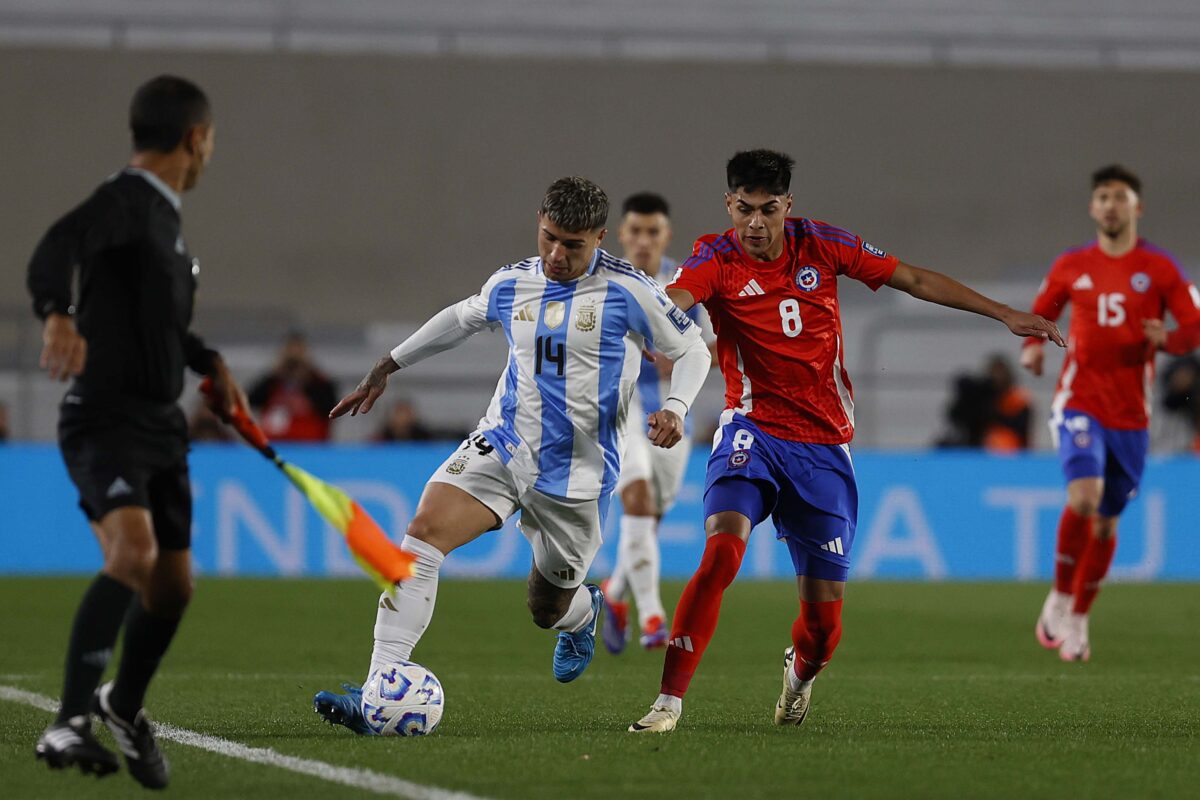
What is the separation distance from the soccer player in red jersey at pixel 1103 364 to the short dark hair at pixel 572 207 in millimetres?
4115

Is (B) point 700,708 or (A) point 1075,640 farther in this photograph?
(A) point 1075,640

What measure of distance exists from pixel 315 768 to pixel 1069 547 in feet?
19.2

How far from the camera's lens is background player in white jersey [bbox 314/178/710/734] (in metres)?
6.16

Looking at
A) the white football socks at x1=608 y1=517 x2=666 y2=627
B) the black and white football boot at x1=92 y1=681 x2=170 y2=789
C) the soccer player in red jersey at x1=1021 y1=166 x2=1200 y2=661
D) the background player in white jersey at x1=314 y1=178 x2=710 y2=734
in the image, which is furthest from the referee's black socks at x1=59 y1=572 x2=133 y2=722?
the soccer player in red jersey at x1=1021 y1=166 x2=1200 y2=661

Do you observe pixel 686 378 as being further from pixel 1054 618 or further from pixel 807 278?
pixel 1054 618

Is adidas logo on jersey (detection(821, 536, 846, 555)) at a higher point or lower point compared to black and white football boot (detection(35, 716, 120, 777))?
higher

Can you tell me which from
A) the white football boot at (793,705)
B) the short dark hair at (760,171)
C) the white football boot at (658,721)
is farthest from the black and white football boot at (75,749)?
the short dark hair at (760,171)

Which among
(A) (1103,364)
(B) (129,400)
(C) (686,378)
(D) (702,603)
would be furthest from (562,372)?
(A) (1103,364)

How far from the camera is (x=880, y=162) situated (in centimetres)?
2045

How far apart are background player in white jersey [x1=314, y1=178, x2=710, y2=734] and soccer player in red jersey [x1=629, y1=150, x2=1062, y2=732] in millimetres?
231

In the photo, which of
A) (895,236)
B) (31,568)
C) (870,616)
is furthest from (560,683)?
(895,236)

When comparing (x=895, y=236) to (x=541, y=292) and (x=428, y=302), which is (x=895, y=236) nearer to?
(x=428, y=302)

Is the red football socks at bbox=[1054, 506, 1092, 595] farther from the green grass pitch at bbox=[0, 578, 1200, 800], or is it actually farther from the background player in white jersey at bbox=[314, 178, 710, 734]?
the background player in white jersey at bbox=[314, 178, 710, 734]

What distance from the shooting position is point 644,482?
388 inches
